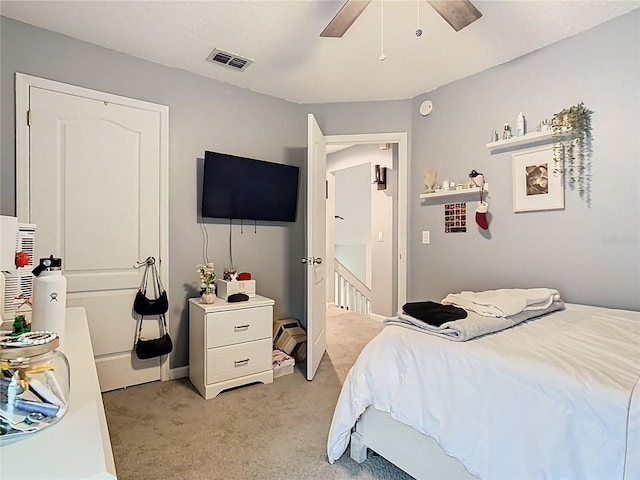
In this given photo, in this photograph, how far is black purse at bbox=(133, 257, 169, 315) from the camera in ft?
8.38

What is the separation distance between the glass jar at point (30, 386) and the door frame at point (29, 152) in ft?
6.45

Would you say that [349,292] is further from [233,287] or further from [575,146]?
[575,146]

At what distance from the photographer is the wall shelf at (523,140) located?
230cm

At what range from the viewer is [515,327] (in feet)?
5.33

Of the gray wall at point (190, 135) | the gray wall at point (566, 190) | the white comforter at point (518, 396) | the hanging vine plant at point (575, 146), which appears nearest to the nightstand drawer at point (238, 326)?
the gray wall at point (190, 135)

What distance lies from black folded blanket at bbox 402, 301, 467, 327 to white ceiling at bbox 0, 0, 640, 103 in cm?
165

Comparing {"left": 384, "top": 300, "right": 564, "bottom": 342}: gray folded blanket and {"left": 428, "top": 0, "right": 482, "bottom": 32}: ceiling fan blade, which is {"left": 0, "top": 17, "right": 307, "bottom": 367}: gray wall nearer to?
{"left": 384, "top": 300, "right": 564, "bottom": 342}: gray folded blanket

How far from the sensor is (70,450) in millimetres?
572

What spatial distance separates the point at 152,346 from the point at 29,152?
1.49m

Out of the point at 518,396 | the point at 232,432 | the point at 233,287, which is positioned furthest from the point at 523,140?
the point at 232,432

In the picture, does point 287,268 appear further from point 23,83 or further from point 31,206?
point 23,83

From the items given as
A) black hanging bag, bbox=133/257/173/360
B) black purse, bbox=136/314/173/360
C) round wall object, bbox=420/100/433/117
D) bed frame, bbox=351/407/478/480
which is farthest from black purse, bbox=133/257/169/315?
round wall object, bbox=420/100/433/117

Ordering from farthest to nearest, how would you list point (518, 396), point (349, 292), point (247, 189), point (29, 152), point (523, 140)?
point (349, 292), point (247, 189), point (523, 140), point (29, 152), point (518, 396)

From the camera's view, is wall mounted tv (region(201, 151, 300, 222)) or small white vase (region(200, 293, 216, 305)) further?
wall mounted tv (region(201, 151, 300, 222))
